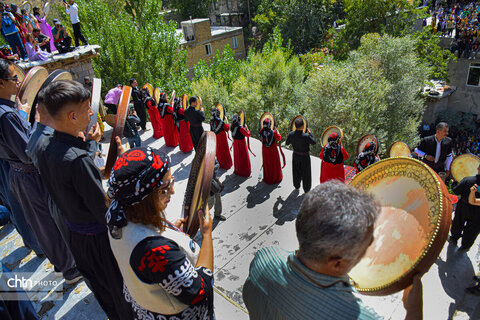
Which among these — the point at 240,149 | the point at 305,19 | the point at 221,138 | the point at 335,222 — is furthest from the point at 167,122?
the point at 305,19

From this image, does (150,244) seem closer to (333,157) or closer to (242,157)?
(333,157)

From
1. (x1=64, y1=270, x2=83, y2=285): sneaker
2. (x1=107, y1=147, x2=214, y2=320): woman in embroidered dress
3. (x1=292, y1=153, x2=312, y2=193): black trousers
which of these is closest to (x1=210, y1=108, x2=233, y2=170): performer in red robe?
(x1=292, y1=153, x2=312, y2=193): black trousers

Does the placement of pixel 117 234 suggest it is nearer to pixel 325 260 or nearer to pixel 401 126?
pixel 325 260

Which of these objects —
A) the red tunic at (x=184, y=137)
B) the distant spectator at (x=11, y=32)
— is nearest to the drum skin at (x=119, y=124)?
the red tunic at (x=184, y=137)

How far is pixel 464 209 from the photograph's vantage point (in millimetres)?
4328

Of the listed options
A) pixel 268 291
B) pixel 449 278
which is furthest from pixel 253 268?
pixel 449 278

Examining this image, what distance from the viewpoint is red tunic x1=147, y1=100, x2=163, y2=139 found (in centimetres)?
870

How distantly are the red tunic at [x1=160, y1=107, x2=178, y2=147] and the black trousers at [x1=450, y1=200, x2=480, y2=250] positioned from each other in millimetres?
6436

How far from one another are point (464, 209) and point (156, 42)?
16.0 m

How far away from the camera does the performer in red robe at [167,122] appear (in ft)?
26.0

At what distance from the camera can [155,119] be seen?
8875 mm

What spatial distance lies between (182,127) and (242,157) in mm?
2008

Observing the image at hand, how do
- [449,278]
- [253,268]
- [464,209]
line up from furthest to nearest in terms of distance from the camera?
[464,209]
[449,278]
[253,268]

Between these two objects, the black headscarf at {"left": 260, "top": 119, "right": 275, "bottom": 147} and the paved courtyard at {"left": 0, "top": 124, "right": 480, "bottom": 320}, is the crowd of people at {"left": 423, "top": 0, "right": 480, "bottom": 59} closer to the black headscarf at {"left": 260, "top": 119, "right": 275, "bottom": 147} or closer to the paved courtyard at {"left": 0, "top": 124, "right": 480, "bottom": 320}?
the paved courtyard at {"left": 0, "top": 124, "right": 480, "bottom": 320}
